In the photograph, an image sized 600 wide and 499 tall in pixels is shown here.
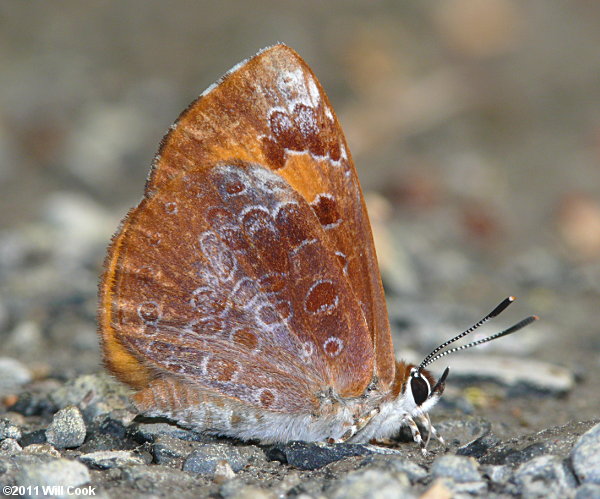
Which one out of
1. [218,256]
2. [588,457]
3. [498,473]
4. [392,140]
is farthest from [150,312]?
[392,140]

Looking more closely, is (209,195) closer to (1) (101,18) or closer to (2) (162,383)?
(2) (162,383)

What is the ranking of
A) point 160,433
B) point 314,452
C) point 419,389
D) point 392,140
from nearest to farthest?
1. point 314,452
2. point 160,433
3. point 419,389
4. point 392,140

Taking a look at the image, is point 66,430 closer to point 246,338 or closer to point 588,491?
point 246,338

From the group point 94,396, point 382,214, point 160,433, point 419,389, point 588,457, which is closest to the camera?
point 588,457

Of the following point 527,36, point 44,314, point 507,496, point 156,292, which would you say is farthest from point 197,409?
point 527,36

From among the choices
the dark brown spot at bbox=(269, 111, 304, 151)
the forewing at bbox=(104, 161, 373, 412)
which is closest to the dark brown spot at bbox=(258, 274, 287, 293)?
the forewing at bbox=(104, 161, 373, 412)

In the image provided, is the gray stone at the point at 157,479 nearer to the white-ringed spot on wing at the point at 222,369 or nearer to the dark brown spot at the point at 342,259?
the white-ringed spot on wing at the point at 222,369
